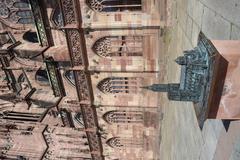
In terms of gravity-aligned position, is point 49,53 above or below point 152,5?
below

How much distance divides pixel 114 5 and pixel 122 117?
661cm

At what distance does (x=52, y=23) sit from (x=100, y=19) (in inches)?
90.7

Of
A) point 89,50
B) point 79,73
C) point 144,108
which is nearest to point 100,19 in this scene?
point 89,50

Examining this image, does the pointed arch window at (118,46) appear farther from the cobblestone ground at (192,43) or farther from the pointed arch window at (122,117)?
the pointed arch window at (122,117)

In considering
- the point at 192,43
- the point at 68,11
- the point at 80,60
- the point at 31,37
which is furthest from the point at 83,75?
the point at 192,43

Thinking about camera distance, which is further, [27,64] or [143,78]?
[27,64]

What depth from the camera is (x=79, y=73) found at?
15680 mm

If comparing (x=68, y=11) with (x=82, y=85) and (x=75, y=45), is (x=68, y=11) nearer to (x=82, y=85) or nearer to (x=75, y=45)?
A: (x=75, y=45)

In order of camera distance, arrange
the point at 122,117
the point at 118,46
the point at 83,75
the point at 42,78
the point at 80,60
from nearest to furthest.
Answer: the point at 118,46 → the point at 80,60 → the point at 83,75 → the point at 122,117 → the point at 42,78

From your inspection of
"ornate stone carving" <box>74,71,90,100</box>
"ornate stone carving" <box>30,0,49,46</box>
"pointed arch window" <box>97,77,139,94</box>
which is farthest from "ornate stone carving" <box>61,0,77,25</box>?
"pointed arch window" <box>97,77,139,94</box>

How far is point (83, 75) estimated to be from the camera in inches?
618

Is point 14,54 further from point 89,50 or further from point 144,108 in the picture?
point 144,108

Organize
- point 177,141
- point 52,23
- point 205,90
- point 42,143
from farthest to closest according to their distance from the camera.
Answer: point 42,143, point 52,23, point 177,141, point 205,90

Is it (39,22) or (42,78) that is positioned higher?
(39,22)
